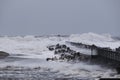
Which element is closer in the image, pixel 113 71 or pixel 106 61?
pixel 113 71

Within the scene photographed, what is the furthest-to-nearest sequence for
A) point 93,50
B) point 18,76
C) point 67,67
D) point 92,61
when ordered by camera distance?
point 93,50
point 92,61
point 67,67
point 18,76

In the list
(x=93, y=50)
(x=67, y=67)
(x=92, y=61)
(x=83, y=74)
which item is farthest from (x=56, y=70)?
(x=93, y=50)

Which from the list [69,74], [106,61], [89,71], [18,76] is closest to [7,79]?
[18,76]

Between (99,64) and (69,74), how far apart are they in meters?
5.31

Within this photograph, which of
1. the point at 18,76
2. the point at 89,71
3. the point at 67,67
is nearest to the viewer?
the point at 18,76

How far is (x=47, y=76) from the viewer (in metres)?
23.0

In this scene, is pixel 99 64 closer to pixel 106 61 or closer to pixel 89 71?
pixel 106 61

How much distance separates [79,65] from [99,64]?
1481 mm

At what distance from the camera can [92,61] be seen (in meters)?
30.7

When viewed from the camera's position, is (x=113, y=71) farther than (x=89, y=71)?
No

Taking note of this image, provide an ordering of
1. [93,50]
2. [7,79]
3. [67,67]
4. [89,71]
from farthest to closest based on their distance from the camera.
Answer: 1. [93,50]
2. [67,67]
3. [89,71]
4. [7,79]

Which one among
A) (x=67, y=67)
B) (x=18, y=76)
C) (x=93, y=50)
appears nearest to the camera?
(x=18, y=76)

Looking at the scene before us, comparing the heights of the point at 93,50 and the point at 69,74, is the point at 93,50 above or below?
above

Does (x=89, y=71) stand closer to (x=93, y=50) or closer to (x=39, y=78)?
(x=39, y=78)
